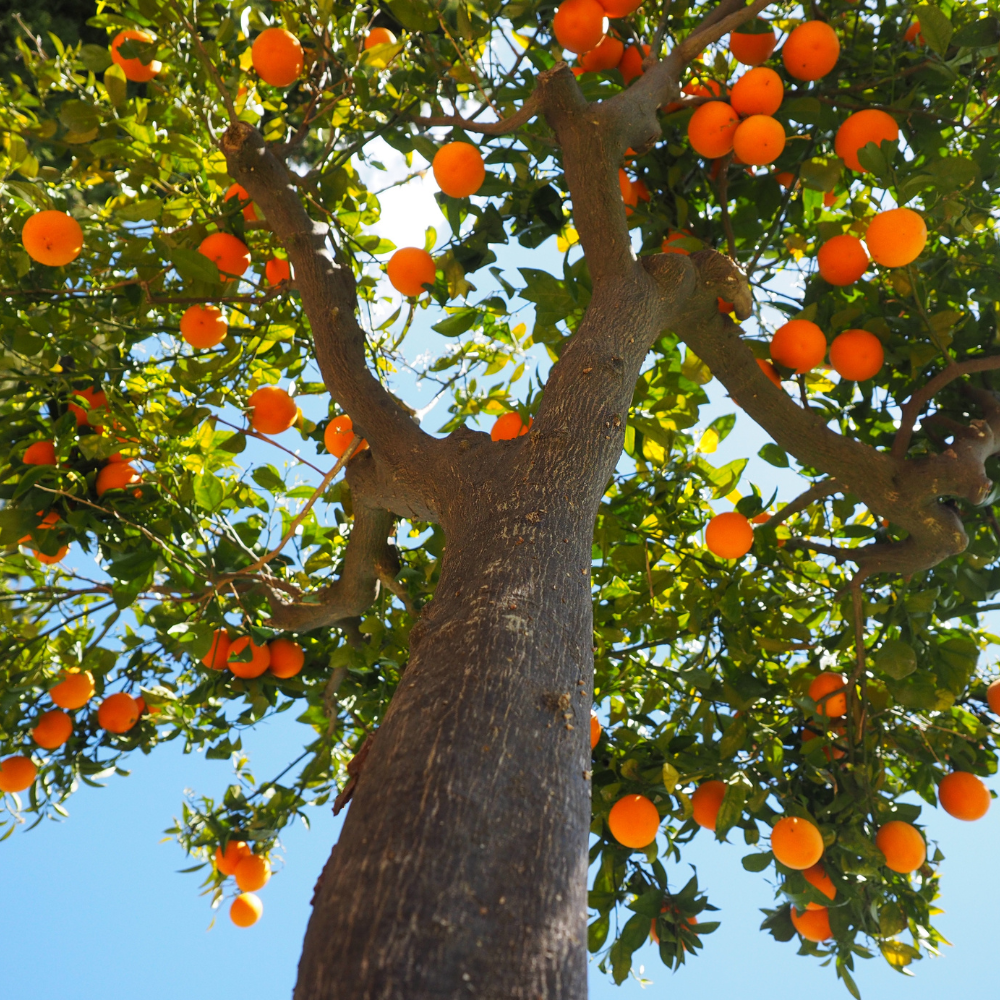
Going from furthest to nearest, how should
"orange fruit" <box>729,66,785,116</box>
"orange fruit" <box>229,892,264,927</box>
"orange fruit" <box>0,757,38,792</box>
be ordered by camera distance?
"orange fruit" <box>229,892,264,927</box>, "orange fruit" <box>0,757,38,792</box>, "orange fruit" <box>729,66,785,116</box>

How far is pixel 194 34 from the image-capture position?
1248 mm

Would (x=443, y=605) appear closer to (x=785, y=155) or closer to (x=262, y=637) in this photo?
(x=262, y=637)

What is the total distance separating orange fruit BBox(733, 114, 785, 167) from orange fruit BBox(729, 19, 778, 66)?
0.26m

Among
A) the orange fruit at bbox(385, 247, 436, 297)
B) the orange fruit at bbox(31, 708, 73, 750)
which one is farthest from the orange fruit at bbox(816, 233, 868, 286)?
the orange fruit at bbox(31, 708, 73, 750)

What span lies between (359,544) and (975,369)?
1.14 meters

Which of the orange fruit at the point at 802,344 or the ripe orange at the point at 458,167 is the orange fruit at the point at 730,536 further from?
the ripe orange at the point at 458,167

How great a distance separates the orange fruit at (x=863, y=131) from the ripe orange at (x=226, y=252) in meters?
1.14

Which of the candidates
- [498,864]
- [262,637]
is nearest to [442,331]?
[262,637]

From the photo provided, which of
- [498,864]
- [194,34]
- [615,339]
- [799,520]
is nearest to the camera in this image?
[498,864]

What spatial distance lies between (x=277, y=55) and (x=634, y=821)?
60.0 inches

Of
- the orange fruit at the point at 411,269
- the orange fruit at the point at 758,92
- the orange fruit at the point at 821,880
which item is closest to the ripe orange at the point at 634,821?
the orange fruit at the point at 821,880

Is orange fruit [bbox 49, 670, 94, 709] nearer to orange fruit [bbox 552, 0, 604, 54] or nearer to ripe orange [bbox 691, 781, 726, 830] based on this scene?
ripe orange [bbox 691, 781, 726, 830]

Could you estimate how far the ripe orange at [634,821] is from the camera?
1.32 m

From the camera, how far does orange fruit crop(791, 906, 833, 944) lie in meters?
1.55
